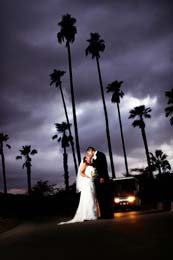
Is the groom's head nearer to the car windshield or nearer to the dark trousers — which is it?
the dark trousers

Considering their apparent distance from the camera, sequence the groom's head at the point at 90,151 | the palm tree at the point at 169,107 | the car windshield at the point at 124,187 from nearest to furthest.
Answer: the groom's head at the point at 90,151
the car windshield at the point at 124,187
the palm tree at the point at 169,107

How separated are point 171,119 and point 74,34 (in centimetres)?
1882

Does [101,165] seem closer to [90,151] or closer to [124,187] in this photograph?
[90,151]

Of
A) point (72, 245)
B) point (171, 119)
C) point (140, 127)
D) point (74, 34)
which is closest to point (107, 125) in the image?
point (171, 119)

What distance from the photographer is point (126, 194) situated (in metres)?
23.6

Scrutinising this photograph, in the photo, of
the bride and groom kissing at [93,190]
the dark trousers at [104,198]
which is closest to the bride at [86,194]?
the bride and groom kissing at [93,190]

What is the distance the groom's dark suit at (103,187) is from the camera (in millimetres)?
11742

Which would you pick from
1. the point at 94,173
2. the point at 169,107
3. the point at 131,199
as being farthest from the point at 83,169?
the point at 169,107

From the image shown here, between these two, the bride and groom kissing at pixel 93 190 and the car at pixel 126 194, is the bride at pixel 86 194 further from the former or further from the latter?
the car at pixel 126 194

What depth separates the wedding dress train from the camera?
12.1 meters

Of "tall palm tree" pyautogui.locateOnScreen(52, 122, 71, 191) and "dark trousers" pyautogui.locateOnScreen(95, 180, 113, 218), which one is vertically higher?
"tall palm tree" pyautogui.locateOnScreen(52, 122, 71, 191)

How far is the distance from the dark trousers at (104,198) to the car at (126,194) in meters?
9.89

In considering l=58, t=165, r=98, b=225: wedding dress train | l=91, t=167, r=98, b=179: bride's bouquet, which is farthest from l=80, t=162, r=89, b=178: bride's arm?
l=91, t=167, r=98, b=179: bride's bouquet

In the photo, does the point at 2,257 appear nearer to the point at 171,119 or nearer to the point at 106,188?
the point at 106,188
